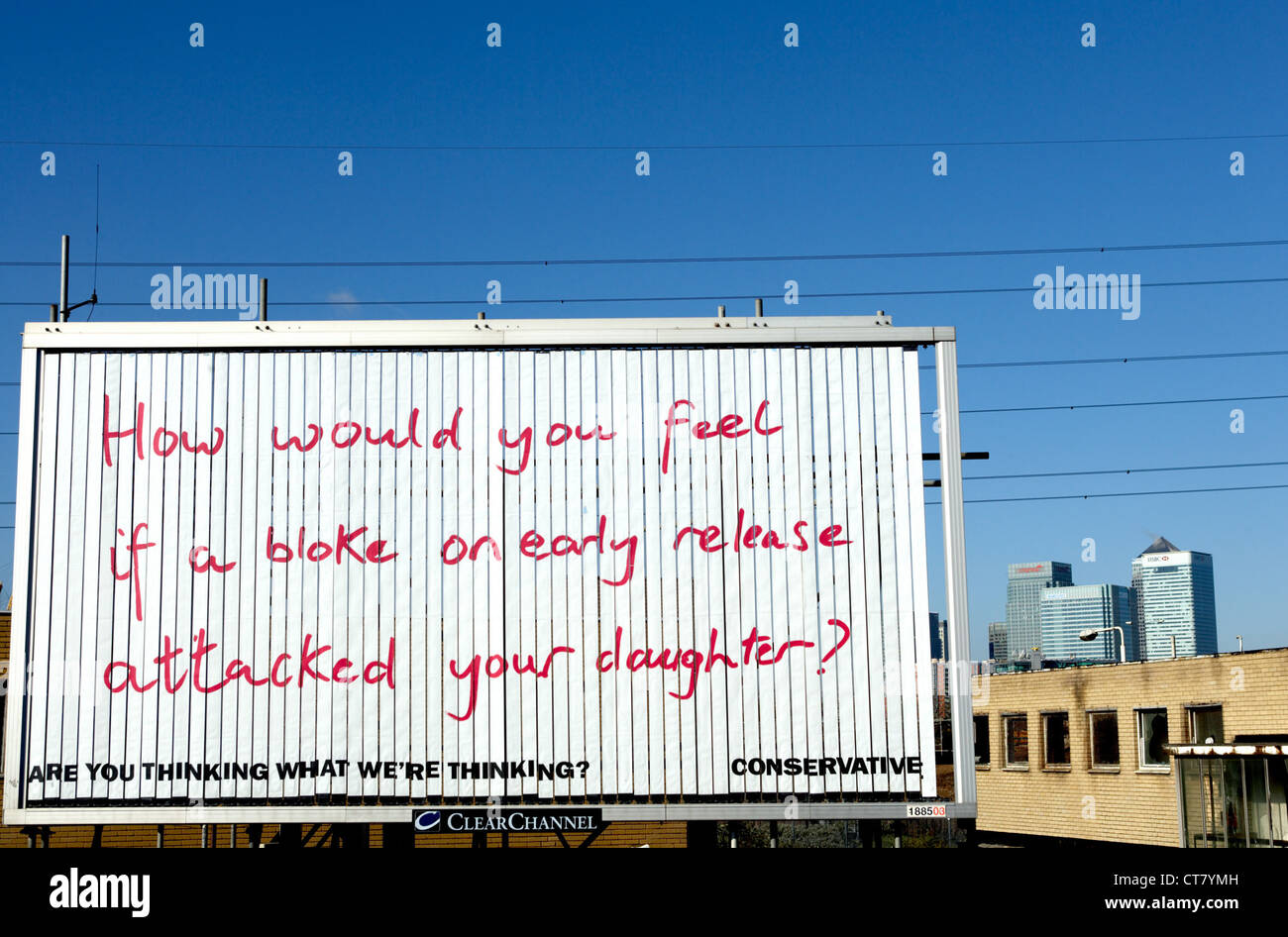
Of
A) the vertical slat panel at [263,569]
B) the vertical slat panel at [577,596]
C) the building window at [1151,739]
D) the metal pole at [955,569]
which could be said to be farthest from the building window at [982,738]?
the vertical slat panel at [263,569]

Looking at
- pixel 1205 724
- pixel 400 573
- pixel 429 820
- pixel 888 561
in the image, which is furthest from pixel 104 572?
pixel 1205 724

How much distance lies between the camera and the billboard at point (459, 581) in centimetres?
1102

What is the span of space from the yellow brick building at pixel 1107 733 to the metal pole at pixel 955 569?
18.3 m

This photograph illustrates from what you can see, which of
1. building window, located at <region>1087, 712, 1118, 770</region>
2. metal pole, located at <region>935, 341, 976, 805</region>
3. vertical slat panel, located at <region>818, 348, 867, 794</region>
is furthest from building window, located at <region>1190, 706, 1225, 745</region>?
vertical slat panel, located at <region>818, 348, 867, 794</region>

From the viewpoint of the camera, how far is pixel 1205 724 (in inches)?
1214

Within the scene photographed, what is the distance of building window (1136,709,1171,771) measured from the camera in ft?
106

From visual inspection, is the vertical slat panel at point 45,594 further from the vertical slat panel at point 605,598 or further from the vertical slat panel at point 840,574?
the vertical slat panel at point 840,574

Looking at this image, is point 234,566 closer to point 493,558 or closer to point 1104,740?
point 493,558

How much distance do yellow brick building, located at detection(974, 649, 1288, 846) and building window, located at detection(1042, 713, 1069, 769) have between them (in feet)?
0.12

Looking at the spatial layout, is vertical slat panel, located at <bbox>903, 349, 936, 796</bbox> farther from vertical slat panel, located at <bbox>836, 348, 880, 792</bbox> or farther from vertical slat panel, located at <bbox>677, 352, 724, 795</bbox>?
vertical slat panel, located at <bbox>677, 352, 724, 795</bbox>
